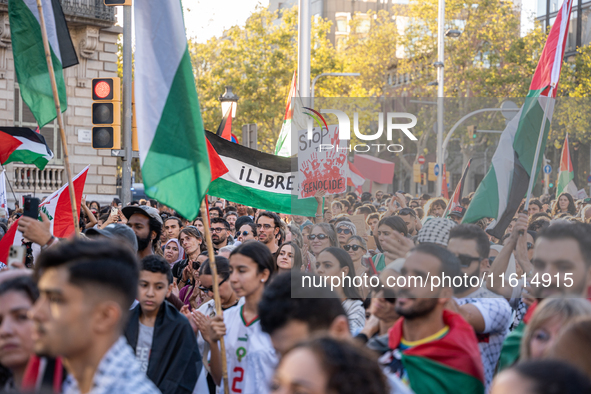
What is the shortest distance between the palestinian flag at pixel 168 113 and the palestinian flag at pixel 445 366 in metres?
1.74

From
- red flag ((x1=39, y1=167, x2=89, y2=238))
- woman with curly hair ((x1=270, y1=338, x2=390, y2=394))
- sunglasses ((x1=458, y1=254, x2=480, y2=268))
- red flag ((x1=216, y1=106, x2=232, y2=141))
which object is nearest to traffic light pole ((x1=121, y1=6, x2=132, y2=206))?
red flag ((x1=216, y1=106, x2=232, y2=141))

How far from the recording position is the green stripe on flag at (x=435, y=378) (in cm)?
300

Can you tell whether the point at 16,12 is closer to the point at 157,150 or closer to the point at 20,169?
the point at 157,150

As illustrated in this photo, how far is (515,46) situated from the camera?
32125 mm

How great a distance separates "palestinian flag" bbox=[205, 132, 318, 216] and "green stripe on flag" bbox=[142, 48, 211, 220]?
193 centimetres

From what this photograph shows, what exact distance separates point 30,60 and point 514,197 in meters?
3.89

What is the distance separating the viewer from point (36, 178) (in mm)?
19484

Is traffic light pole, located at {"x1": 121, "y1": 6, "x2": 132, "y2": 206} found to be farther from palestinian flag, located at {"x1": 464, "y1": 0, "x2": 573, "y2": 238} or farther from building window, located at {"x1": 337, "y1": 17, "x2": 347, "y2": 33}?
building window, located at {"x1": 337, "y1": 17, "x2": 347, "y2": 33}

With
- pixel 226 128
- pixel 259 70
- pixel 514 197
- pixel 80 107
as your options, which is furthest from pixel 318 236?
pixel 259 70

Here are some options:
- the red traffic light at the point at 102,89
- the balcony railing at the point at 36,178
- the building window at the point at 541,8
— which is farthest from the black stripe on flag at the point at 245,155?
the building window at the point at 541,8

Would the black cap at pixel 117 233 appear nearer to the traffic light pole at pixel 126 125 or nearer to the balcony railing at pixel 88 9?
the traffic light pole at pixel 126 125

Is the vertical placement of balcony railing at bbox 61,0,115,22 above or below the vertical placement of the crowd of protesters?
above

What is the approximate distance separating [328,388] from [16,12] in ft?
15.5

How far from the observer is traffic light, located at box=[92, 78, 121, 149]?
935cm
